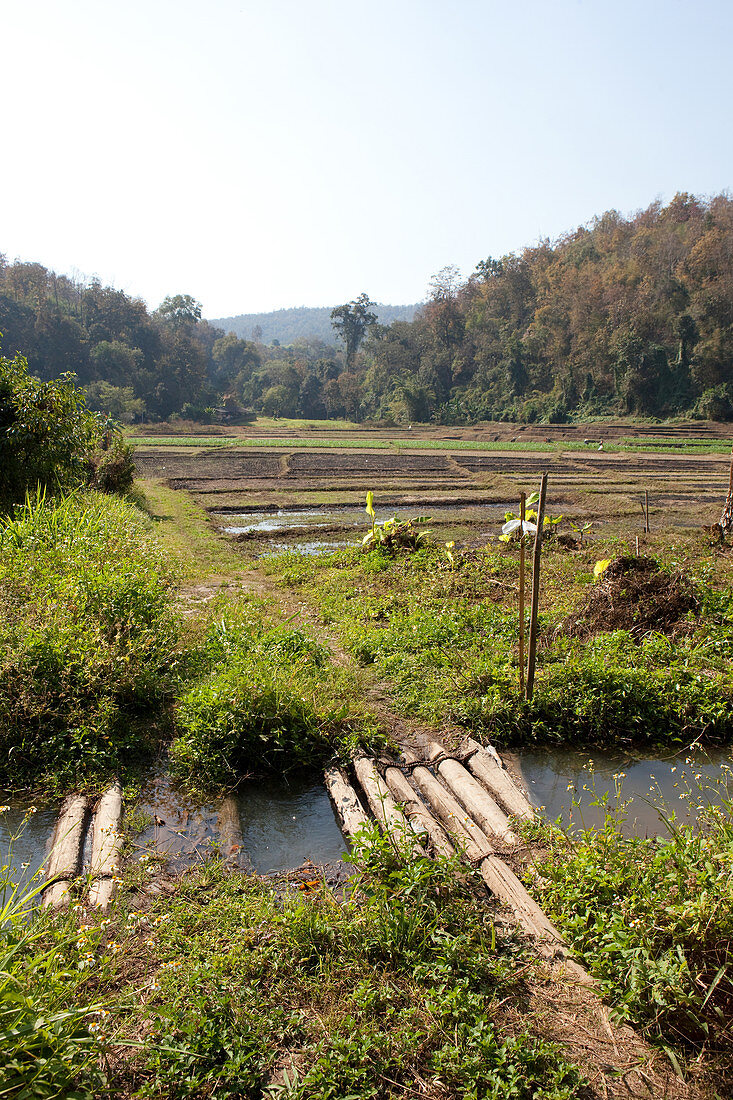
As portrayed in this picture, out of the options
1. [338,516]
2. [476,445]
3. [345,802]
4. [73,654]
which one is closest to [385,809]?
[345,802]

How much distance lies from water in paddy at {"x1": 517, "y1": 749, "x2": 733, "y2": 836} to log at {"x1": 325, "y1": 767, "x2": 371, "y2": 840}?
Result: 3.85 ft

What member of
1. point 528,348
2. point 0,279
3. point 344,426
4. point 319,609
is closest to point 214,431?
point 344,426

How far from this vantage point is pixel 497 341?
197ft

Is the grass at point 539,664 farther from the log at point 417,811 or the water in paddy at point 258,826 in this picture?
the water in paddy at point 258,826

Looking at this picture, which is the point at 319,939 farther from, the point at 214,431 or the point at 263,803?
the point at 214,431

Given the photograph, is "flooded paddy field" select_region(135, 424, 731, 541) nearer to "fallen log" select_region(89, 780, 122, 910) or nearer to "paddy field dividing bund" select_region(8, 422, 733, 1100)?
"paddy field dividing bund" select_region(8, 422, 733, 1100)

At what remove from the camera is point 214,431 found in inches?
1868

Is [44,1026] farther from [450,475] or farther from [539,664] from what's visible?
[450,475]

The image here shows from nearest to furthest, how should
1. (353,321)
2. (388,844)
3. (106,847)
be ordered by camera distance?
(388,844), (106,847), (353,321)

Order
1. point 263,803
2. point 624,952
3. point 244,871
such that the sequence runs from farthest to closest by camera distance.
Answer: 1. point 263,803
2. point 244,871
3. point 624,952

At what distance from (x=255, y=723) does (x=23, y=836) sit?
1.44 metres

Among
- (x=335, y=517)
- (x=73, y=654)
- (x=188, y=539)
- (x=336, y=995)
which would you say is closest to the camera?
(x=336, y=995)

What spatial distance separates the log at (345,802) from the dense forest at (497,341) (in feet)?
142

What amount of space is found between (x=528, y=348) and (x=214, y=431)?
85.4ft
